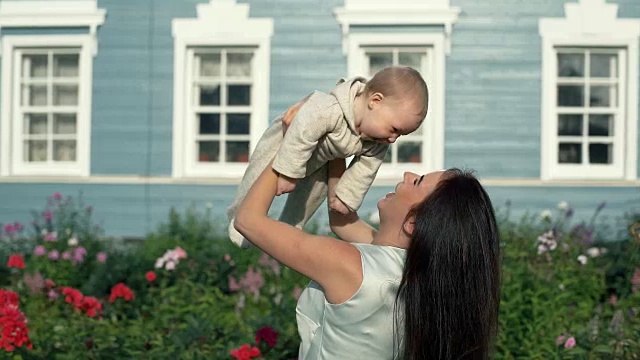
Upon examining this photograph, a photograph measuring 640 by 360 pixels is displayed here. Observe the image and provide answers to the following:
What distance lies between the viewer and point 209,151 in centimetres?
1095

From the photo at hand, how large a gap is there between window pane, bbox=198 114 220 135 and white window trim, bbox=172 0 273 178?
0.24 metres

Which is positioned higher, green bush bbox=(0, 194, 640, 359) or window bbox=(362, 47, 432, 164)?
window bbox=(362, 47, 432, 164)

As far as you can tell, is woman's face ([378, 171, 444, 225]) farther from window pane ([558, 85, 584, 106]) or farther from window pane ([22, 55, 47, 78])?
window pane ([22, 55, 47, 78])

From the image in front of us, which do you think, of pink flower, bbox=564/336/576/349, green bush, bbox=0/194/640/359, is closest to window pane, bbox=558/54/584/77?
green bush, bbox=0/194/640/359

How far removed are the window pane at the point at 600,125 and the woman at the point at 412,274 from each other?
330 inches

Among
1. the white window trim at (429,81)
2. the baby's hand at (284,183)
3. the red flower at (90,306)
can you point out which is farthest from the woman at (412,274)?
the white window trim at (429,81)

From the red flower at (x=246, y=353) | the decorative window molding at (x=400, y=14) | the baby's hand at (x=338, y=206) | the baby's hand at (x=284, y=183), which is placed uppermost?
the decorative window molding at (x=400, y=14)

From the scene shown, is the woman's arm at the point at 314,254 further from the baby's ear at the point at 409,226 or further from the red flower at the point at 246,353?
the red flower at the point at 246,353

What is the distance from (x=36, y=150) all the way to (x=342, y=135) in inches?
348

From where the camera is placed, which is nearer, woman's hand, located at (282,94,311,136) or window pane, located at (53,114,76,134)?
woman's hand, located at (282,94,311,136)

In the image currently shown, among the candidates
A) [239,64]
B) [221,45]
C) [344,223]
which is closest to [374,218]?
[239,64]

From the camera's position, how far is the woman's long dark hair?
Result: 2742 millimetres

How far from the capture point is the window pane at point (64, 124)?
11234mm

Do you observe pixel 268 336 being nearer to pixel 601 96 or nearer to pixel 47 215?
pixel 47 215
